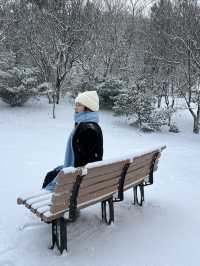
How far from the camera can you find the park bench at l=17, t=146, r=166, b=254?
13.4 feet

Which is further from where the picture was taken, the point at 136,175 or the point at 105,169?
the point at 136,175

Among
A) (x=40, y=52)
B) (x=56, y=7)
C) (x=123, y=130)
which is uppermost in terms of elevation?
(x=56, y=7)

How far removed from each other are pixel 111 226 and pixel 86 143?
47.7 inches

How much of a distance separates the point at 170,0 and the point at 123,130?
7.72 m

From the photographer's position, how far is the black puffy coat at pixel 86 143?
4.76 metres

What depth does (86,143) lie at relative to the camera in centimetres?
480

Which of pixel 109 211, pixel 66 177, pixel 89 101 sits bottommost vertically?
pixel 109 211

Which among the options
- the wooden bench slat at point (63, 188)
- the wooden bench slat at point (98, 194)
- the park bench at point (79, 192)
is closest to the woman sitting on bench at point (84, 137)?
the park bench at point (79, 192)

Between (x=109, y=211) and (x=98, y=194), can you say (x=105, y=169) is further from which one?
(x=109, y=211)

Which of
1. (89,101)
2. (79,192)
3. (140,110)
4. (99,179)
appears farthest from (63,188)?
(140,110)

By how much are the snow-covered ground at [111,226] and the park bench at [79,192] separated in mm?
227

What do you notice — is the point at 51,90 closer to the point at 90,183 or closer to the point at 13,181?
the point at 13,181

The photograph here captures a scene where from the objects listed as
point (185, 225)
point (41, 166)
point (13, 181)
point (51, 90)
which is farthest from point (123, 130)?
point (185, 225)

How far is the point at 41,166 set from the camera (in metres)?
8.50
